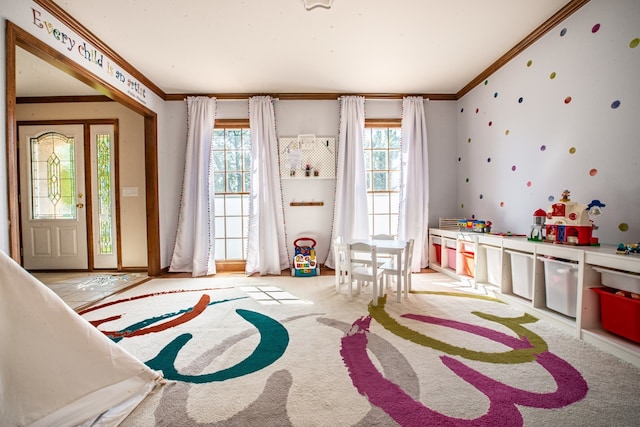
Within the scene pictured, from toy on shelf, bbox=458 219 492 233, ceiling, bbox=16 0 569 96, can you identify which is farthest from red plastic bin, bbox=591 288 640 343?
ceiling, bbox=16 0 569 96

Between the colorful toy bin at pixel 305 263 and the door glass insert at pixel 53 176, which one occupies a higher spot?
the door glass insert at pixel 53 176

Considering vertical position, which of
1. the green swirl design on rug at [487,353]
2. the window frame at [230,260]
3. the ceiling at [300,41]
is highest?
the ceiling at [300,41]

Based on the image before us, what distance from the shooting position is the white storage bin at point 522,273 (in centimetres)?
267

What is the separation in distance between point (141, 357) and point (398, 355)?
1786 millimetres

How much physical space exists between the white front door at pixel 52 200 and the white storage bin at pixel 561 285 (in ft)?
20.9

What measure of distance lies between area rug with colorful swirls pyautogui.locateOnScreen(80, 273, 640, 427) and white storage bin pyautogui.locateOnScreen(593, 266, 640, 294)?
1.56ft

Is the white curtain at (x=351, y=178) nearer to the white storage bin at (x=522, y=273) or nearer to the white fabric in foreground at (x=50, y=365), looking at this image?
the white storage bin at (x=522, y=273)

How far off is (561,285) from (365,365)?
1.82 metres

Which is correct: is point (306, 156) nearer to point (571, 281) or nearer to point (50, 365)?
point (571, 281)

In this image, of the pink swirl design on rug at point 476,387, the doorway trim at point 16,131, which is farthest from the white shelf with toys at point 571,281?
the doorway trim at point 16,131

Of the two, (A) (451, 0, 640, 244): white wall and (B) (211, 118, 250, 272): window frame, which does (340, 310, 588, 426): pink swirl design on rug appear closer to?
(A) (451, 0, 640, 244): white wall

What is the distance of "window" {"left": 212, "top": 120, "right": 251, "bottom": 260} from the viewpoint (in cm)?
477

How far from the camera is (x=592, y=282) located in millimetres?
2100

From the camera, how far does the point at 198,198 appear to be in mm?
4379
